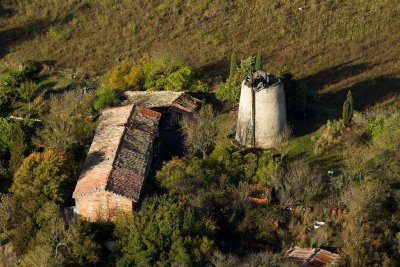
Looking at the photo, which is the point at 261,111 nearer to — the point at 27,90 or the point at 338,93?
the point at 338,93

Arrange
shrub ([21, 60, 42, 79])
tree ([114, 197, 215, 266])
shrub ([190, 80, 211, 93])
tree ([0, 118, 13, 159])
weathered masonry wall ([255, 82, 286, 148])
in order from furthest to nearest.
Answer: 1. shrub ([21, 60, 42, 79])
2. shrub ([190, 80, 211, 93])
3. tree ([0, 118, 13, 159])
4. weathered masonry wall ([255, 82, 286, 148])
5. tree ([114, 197, 215, 266])

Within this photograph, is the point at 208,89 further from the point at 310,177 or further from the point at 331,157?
the point at 310,177

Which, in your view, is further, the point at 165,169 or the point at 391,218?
the point at 165,169

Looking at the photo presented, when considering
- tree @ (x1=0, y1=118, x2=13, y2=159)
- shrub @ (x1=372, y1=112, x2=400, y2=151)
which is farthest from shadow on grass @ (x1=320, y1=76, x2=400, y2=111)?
tree @ (x1=0, y1=118, x2=13, y2=159)

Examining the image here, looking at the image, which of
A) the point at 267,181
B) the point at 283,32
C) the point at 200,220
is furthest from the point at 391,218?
the point at 283,32

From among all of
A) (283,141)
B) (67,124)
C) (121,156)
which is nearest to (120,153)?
(121,156)

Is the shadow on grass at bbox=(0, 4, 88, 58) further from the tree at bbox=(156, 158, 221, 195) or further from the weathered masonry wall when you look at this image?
the tree at bbox=(156, 158, 221, 195)
